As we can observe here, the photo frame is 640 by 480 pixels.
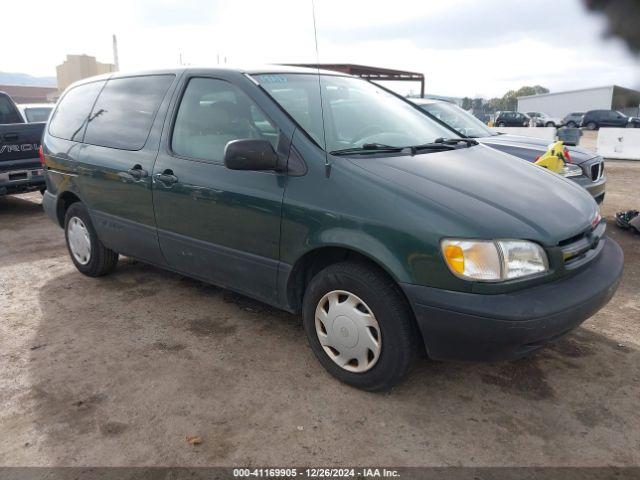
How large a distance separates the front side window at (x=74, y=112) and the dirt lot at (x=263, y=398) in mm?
1499

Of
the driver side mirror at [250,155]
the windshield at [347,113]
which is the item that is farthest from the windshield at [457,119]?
the driver side mirror at [250,155]

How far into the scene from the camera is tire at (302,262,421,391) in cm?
253

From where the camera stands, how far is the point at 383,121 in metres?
3.43

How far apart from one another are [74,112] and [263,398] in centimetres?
318

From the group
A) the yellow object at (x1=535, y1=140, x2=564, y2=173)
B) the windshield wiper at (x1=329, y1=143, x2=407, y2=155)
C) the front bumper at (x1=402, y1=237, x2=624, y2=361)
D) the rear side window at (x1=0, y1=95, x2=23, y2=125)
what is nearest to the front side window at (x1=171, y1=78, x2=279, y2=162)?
the windshield wiper at (x1=329, y1=143, x2=407, y2=155)

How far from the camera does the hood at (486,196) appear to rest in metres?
A: 2.39

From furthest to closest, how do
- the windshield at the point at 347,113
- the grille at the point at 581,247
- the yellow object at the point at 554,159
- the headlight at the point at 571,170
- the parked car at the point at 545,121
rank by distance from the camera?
the parked car at the point at 545,121
the headlight at the point at 571,170
the yellow object at the point at 554,159
the windshield at the point at 347,113
the grille at the point at 581,247

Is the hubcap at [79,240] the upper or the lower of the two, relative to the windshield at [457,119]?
lower

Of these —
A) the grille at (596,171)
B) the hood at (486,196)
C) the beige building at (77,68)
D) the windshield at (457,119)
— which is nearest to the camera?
the hood at (486,196)

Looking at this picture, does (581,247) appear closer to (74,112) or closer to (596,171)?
(596,171)

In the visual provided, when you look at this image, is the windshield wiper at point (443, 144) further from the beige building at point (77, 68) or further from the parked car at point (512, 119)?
the beige building at point (77, 68)

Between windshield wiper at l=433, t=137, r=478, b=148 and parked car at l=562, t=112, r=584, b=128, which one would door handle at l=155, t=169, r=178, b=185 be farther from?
parked car at l=562, t=112, r=584, b=128

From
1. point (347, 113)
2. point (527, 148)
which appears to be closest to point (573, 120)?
point (527, 148)

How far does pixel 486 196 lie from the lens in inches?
101
